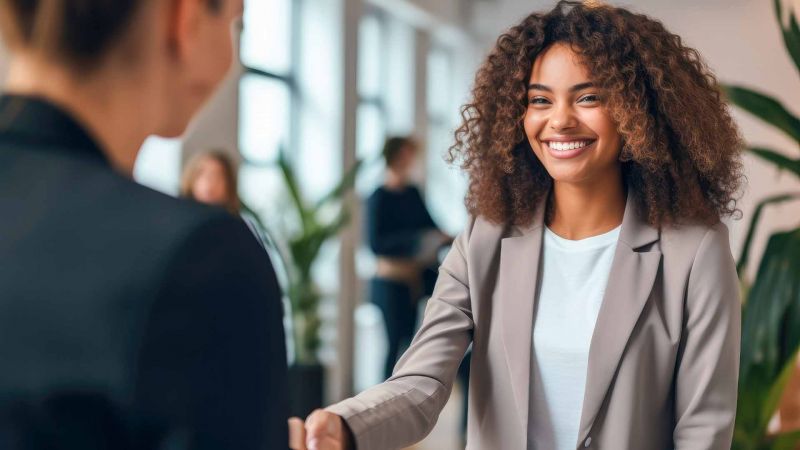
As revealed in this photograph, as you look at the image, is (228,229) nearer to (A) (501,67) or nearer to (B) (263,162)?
(A) (501,67)

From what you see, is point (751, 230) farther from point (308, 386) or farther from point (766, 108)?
point (308, 386)

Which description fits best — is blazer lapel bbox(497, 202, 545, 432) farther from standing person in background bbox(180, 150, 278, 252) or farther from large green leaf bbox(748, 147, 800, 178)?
standing person in background bbox(180, 150, 278, 252)

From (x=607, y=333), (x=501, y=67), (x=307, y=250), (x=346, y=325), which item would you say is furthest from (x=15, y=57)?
(x=346, y=325)

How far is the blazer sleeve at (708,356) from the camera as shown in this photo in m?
1.48

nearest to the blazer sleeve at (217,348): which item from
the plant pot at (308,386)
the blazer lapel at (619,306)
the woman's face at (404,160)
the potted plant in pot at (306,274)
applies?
the blazer lapel at (619,306)

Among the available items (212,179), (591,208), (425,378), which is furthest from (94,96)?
(212,179)

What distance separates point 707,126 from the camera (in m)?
1.64

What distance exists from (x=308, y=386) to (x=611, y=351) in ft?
15.2

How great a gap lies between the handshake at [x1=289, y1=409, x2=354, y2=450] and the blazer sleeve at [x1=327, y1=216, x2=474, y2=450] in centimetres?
3

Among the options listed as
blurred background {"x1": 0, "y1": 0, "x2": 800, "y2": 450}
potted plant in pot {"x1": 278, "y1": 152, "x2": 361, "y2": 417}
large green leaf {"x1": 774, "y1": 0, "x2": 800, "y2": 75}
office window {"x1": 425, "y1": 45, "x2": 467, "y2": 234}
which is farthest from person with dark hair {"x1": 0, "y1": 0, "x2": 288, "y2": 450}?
office window {"x1": 425, "y1": 45, "x2": 467, "y2": 234}

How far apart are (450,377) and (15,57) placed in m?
1.17

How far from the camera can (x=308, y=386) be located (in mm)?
5996

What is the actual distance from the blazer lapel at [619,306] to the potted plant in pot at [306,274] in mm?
4295

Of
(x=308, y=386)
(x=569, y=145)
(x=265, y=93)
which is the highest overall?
(x=265, y=93)
